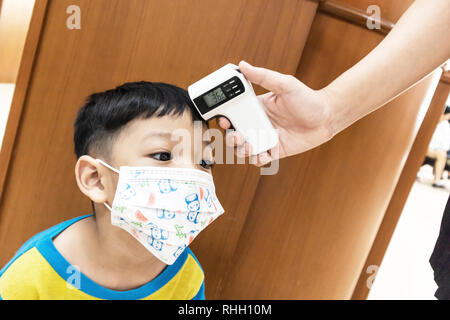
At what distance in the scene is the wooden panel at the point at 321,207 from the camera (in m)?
1.23

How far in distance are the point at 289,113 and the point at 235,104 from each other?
0.16 m

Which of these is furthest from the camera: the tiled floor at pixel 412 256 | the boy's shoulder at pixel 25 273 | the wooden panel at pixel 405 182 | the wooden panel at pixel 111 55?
the tiled floor at pixel 412 256

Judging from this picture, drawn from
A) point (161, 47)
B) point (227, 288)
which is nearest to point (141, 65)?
point (161, 47)

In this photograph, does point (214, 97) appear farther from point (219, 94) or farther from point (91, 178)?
point (91, 178)

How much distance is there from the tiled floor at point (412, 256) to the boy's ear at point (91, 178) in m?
1.56

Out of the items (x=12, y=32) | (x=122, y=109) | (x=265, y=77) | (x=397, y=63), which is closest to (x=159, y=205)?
(x=122, y=109)

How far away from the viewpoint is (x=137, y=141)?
33.4 inches

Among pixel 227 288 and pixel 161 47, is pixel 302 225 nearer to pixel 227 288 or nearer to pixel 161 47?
pixel 227 288

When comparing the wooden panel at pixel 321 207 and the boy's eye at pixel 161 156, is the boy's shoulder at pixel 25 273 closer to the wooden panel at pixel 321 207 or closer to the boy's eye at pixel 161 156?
the boy's eye at pixel 161 156

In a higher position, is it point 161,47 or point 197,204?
point 161,47

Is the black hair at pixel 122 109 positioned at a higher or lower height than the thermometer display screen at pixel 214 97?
lower

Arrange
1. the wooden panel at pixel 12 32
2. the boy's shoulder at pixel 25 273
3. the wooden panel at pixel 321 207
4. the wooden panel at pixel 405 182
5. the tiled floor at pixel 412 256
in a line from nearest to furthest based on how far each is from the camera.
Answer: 1. the boy's shoulder at pixel 25 273
2. the wooden panel at pixel 321 207
3. the wooden panel at pixel 405 182
4. the tiled floor at pixel 412 256
5. the wooden panel at pixel 12 32

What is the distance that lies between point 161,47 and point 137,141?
0.31m

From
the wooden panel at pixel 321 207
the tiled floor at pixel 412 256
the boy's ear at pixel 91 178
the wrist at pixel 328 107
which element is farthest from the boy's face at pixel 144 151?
the tiled floor at pixel 412 256
